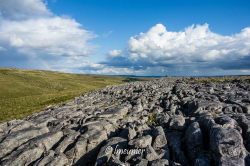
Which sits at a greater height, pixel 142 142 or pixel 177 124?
pixel 177 124

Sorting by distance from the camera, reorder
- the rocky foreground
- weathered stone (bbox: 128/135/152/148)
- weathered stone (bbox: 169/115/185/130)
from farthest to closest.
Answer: weathered stone (bbox: 169/115/185/130) < weathered stone (bbox: 128/135/152/148) < the rocky foreground

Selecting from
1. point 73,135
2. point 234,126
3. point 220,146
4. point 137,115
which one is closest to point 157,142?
point 220,146

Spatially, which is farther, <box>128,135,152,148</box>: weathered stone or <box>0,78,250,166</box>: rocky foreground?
<box>128,135,152,148</box>: weathered stone

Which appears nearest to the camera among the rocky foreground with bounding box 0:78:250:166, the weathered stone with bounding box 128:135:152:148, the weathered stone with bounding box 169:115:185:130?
the rocky foreground with bounding box 0:78:250:166

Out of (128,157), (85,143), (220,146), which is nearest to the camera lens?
(220,146)

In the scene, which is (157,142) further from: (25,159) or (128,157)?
(25,159)

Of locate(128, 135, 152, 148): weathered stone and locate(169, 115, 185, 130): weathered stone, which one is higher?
locate(169, 115, 185, 130): weathered stone

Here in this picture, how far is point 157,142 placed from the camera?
1928 centimetres

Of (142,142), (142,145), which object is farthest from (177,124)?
(142,145)

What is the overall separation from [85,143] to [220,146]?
1400 cm

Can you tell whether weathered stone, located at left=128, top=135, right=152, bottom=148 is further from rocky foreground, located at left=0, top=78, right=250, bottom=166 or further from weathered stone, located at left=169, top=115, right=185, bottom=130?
weathered stone, located at left=169, top=115, right=185, bottom=130

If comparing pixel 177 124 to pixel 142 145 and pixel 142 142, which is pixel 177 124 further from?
pixel 142 145

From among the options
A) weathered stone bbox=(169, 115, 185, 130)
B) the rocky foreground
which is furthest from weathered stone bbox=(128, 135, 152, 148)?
weathered stone bbox=(169, 115, 185, 130)

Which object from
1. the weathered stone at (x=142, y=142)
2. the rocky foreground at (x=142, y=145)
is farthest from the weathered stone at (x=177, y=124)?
the weathered stone at (x=142, y=142)
